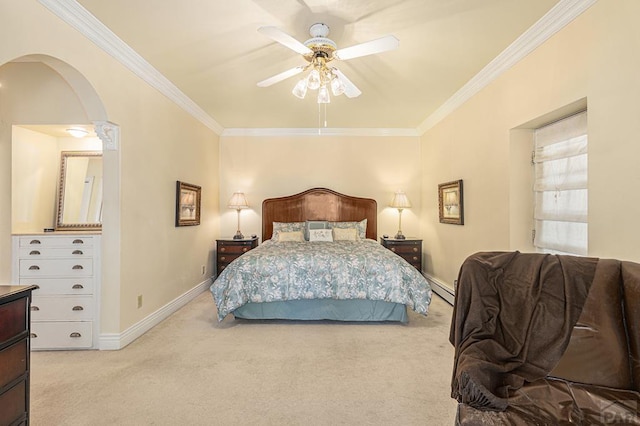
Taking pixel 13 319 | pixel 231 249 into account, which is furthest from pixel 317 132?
pixel 13 319

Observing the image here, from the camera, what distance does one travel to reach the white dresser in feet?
9.39

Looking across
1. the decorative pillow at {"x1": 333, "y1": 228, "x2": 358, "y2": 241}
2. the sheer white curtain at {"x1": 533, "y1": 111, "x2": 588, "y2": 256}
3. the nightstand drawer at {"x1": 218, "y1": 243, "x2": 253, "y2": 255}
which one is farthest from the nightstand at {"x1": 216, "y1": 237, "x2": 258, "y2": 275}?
the sheer white curtain at {"x1": 533, "y1": 111, "x2": 588, "y2": 256}

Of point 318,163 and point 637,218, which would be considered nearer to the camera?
point 637,218

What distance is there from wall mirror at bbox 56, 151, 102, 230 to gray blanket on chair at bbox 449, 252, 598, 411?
3712 millimetres

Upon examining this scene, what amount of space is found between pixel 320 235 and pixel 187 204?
2000 mm

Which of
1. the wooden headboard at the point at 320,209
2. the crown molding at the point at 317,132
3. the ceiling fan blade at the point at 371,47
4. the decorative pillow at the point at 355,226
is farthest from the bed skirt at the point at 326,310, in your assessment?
the crown molding at the point at 317,132

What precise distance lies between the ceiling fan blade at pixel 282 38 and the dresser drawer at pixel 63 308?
2.75 meters

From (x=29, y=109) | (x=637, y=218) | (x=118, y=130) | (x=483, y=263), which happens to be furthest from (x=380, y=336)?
(x=29, y=109)

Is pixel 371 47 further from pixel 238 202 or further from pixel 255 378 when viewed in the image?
pixel 238 202

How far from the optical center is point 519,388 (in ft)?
4.29

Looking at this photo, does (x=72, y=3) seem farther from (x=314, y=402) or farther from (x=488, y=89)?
(x=488, y=89)

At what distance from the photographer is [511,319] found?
5.07 feet

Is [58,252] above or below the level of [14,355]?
above

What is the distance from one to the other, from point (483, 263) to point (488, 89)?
2545 millimetres
